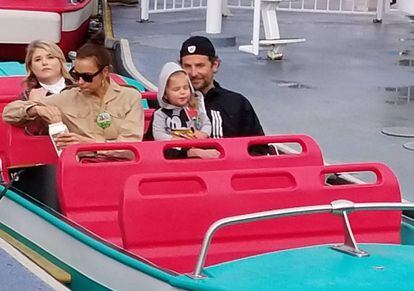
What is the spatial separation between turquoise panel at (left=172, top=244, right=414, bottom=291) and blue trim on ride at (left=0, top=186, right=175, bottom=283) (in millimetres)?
148

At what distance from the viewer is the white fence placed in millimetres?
13320

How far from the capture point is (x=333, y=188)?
12.4ft

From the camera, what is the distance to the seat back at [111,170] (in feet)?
13.0

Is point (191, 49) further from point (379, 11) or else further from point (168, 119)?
point (379, 11)

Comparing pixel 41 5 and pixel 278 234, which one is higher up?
pixel 41 5

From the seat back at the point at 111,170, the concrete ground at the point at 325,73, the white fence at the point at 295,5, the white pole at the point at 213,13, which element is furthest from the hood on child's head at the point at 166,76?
the white fence at the point at 295,5

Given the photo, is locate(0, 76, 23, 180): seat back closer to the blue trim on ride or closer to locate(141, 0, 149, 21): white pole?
the blue trim on ride

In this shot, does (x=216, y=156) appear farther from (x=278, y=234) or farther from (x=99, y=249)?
(x=99, y=249)

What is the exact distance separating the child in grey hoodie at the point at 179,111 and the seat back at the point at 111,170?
0.82ft

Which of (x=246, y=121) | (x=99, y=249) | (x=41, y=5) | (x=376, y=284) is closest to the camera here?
(x=376, y=284)

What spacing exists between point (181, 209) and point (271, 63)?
623 cm

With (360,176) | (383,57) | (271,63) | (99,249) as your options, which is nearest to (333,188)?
(99,249)

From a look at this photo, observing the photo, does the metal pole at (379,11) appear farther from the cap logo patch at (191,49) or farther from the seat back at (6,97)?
the cap logo patch at (191,49)

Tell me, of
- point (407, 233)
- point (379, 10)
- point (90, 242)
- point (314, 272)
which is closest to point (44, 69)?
point (90, 242)
